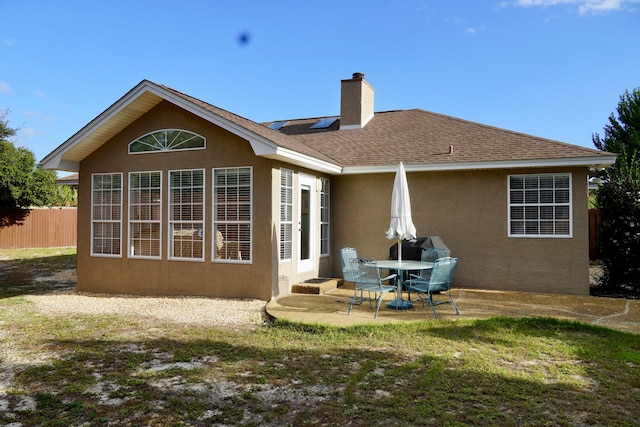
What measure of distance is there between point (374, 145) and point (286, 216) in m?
4.02

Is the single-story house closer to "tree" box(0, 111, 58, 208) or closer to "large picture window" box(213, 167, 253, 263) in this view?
"large picture window" box(213, 167, 253, 263)

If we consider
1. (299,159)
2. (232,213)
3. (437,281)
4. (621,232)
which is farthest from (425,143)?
(232,213)

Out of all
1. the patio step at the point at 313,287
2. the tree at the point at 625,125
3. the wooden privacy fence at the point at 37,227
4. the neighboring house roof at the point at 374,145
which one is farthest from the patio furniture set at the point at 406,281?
the tree at the point at 625,125

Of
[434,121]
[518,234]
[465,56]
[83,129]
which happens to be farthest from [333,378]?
[465,56]

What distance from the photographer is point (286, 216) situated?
31.2 ft

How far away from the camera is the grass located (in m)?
3.81

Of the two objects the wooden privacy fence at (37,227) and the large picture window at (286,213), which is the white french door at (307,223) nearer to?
the large picture window at (286,213)

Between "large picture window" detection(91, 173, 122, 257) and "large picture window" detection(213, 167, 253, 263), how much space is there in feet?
8.88

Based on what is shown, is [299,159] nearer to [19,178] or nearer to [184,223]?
[184,223]

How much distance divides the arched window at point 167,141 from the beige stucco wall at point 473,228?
3783mm

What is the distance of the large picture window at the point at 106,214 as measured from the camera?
10.5 meters

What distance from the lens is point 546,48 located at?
14.5 meters

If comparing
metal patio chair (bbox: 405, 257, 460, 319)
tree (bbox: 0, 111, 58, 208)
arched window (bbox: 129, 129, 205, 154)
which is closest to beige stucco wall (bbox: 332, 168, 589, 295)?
metal patio chair (bbox: 405, 257, 460, 319)

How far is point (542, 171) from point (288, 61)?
10.8m
